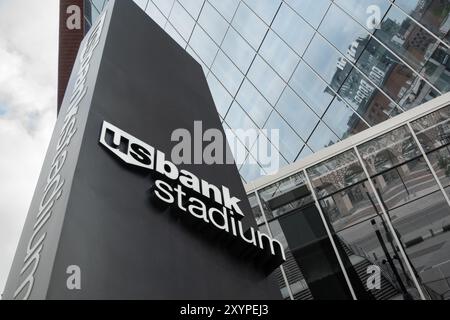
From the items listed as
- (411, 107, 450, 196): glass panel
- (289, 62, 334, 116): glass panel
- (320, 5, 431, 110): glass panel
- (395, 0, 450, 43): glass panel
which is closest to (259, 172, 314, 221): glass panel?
(411, 107, 450, 196): glass panel

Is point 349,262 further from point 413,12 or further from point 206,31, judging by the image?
point 206,31

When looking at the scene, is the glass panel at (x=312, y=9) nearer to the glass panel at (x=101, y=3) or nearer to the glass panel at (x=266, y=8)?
the glass panel at (x=266, y=8)

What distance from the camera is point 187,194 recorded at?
8578mm

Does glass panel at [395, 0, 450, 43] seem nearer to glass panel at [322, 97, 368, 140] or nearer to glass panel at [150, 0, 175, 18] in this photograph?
glass panel at [322, 97, 368, 140]

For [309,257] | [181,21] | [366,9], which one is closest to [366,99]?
[366,9]

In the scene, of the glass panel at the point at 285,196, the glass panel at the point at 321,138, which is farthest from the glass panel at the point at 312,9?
the glass panel at the point at 285,196

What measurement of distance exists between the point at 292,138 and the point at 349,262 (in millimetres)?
8477

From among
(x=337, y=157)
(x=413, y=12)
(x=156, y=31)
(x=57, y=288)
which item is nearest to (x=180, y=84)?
(x=156, y=31)

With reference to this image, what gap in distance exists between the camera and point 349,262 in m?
15.6

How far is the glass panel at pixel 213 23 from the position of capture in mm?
26611

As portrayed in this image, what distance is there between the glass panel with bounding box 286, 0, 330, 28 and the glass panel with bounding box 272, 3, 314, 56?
23 centimetres

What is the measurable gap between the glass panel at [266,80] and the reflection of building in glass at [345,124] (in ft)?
0.16

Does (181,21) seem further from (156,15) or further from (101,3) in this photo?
(101,3)

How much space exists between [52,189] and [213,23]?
69.6ft
